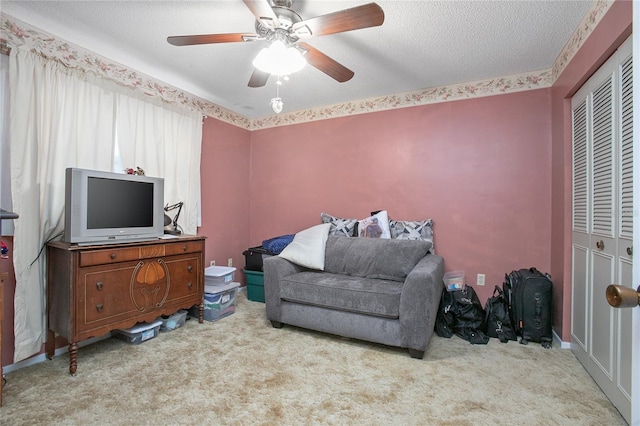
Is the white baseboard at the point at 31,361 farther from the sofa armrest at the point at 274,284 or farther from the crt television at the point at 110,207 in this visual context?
the sofa armrest at the point at 274,284

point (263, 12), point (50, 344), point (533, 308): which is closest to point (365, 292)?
point (533, 308)

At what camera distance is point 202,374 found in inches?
76.3

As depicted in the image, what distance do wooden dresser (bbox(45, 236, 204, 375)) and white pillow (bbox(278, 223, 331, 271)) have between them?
0.96 meters

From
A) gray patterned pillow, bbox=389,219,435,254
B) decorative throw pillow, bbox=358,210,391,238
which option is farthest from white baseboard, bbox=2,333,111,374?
gray patterned pillow, bbox=389,219,435,254

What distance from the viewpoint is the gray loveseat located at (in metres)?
2.16

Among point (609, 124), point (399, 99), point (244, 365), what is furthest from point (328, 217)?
point (609, 124)

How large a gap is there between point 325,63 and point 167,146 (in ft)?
6.20

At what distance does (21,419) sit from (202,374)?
2.83 ft

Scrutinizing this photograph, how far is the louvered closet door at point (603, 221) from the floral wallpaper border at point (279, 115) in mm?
404

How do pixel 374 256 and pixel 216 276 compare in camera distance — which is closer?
pixel 374 256

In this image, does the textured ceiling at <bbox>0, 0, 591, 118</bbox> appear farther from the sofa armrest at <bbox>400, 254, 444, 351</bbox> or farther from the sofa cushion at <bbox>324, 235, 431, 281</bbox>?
the sofa armrest at <bbox>400, 254, 444, 351</bbox>

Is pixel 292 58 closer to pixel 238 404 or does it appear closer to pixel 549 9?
pixel 549 9

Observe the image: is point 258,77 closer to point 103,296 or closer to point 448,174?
point 103,296

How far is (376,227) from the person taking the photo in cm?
320
